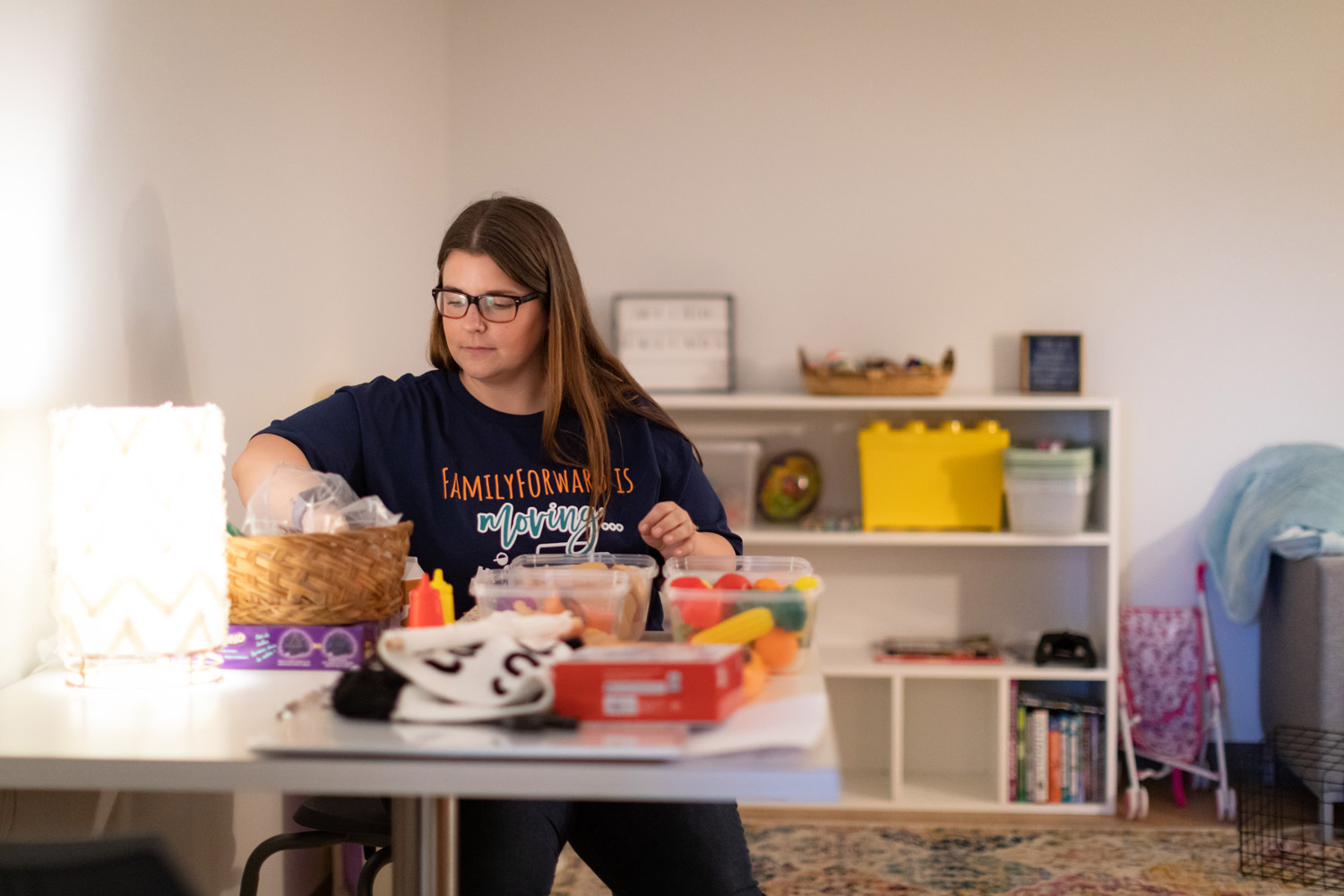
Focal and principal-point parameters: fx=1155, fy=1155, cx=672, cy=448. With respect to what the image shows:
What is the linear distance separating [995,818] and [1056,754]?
25cm

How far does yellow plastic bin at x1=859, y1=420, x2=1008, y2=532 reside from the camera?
3.30 m

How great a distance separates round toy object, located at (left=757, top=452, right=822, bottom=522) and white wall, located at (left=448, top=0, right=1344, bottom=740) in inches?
11.0

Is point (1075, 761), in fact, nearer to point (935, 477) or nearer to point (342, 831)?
point (935, 477)

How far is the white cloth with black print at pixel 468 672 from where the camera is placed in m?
0.93

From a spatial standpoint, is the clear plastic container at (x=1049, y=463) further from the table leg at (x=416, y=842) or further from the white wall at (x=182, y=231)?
the table leg at (x=416, y=842)

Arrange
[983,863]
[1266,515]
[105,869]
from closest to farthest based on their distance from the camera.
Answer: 1. [105,869]
2. [983,863]
3. [1266,515]

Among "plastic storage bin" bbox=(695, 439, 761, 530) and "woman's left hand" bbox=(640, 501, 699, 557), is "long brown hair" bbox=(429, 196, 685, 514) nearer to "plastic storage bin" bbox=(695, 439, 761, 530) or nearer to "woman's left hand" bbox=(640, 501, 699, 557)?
"woman's left hand" bbox=(640, 501, 699, 557)

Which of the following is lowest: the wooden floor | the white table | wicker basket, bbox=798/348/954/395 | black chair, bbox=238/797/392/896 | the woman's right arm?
the wooden floor

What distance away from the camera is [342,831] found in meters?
1.55

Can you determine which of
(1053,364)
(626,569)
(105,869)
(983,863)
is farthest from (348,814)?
(1053,364)

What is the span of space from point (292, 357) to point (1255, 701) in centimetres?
295

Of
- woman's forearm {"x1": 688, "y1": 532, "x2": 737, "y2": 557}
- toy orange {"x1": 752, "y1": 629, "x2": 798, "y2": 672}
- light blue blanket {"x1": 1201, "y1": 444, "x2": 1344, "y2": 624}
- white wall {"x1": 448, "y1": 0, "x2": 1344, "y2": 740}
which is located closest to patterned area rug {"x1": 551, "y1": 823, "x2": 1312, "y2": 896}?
light blue blanket {"x1": 1201, "y1": 444, "x2": 1344, "y2": 624}

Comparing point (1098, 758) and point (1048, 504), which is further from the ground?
point (1048, 504)

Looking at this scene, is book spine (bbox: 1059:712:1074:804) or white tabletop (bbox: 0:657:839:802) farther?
book spine (bbox: 1059:712:1074:804)
